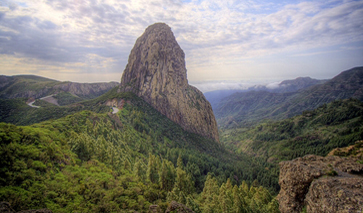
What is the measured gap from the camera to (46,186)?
27344 millimetres

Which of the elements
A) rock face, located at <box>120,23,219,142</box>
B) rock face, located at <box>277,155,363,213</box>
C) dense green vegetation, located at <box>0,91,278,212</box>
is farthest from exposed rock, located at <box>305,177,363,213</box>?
rock face, located at <box>120,23,219,142</box>

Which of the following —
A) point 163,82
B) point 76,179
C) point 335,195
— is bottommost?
point 76,179

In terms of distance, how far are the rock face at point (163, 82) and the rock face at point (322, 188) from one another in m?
142

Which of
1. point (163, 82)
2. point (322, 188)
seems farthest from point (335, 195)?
point (163, 82)

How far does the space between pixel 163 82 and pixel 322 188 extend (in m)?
161

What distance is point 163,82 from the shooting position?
17462 cm

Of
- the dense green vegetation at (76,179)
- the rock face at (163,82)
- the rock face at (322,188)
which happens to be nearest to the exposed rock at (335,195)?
the rock face at (322,188)

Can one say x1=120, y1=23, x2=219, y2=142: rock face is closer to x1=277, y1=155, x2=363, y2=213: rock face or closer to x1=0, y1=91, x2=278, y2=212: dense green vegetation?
x1=0, y1=91, x2=278, y2=212: dense green vegetation

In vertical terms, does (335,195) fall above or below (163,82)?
below

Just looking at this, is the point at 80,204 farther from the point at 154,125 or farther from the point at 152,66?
the point at 152,66

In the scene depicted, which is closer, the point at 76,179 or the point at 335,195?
the point at 335,195

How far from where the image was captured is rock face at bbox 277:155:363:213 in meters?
20.2

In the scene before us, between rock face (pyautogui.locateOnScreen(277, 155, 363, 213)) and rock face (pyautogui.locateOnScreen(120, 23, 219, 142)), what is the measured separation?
5609 inches

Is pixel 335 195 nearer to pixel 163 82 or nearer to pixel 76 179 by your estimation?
pixel 76 179
